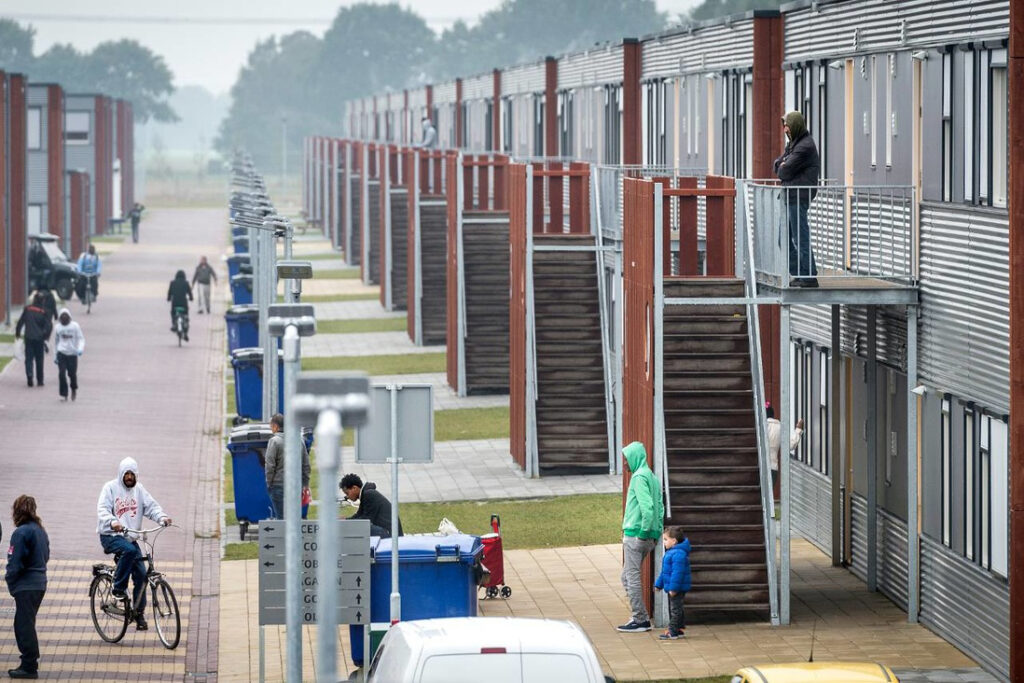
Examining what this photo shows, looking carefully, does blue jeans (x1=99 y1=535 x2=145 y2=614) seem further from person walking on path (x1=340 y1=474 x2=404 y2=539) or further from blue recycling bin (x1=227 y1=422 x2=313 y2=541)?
blue recycling bin (x1=227 y1=422 x2=313 y2=541)

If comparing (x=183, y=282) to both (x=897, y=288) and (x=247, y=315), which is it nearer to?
(x=247, y=315)

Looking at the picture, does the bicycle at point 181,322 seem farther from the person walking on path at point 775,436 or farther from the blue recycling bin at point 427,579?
the blue recycling bin at point 427,579

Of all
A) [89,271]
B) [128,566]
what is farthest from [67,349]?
[89,271]

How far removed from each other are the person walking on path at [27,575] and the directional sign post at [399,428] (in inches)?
123

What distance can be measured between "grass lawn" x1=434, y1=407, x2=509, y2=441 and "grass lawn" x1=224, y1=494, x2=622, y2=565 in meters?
5.71

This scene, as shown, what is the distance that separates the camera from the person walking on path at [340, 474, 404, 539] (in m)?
17.5

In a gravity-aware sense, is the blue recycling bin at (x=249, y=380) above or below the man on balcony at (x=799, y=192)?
below

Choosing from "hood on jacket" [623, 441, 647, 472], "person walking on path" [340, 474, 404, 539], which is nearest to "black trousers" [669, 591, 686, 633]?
"hood on jacket" [623, 441, 647, 472]

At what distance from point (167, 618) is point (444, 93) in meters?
54.9

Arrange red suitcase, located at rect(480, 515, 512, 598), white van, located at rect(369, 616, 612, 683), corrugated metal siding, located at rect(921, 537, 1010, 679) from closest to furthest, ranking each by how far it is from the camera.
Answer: white van, located at rect(369, 616, 612, 683), corrugated metal siding, located at rect(921, 537, 1010, 679), red suitcase, located at rect(480, 515, 512, 598)

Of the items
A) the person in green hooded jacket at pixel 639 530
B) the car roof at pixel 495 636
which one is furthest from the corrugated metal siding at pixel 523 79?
the car roof at pixel 495 636

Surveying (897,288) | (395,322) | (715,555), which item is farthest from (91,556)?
(395,322)

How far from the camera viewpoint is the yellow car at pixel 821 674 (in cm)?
1151

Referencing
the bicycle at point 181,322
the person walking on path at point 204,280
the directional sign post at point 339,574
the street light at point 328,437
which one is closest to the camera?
the street light at point 328,437
